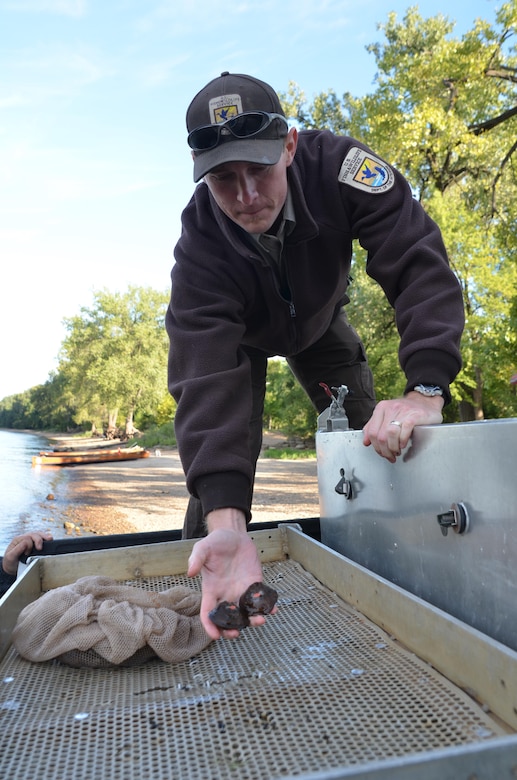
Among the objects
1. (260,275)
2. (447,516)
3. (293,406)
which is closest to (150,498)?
(293,406)

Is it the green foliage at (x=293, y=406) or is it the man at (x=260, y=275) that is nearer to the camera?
the man at (x=260, y=275)

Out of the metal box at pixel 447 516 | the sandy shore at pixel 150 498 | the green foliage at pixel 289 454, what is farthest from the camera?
the green foliage at pixel 289 454

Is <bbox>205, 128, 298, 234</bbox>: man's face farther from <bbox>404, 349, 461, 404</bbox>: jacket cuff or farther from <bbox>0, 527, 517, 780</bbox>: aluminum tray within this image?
<bbox>0, 527, 517, 780</bbox>: aluminum tray

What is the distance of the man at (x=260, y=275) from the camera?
5.79 feet

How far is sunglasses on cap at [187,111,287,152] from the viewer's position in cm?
191

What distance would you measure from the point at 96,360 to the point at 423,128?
112 feet

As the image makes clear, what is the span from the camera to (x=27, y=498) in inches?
620

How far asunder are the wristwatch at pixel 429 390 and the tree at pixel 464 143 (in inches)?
409

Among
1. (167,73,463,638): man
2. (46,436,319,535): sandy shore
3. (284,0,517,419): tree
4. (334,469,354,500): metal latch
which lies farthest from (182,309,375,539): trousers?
(284,0,517,419): tree

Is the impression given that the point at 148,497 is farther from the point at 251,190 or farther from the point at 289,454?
the point at 251,190

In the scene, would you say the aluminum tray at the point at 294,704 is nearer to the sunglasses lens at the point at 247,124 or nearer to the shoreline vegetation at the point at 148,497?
the sunglasses lens at the point at 247,124

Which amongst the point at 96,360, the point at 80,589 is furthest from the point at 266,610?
the point at 96,360

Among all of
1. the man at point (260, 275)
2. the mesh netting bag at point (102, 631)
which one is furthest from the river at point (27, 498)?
the mesh netting bag at point (102, 631)

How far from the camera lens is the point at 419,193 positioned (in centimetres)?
1592
